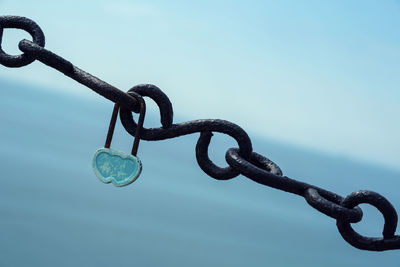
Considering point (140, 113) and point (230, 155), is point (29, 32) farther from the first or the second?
point (230, 155)

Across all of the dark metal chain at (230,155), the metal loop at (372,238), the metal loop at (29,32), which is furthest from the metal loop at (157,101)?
the metal loop at (372,238)

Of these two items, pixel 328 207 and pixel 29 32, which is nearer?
pixel 328 207

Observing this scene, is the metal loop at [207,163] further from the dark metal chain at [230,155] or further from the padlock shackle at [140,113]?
the padlock shackle at [140,113]

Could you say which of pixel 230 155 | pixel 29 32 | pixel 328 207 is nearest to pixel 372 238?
pixel 328 207

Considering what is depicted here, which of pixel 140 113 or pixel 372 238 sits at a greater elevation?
pixel 140 113

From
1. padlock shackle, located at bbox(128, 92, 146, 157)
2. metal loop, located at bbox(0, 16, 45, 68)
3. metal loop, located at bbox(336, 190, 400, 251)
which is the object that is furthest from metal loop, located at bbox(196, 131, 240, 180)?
metal loop, located at bbox(0, 16, 45, 68)

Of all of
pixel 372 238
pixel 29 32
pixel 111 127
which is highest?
pixel 29 32

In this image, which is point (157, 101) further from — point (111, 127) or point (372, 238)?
point (372, 238)
